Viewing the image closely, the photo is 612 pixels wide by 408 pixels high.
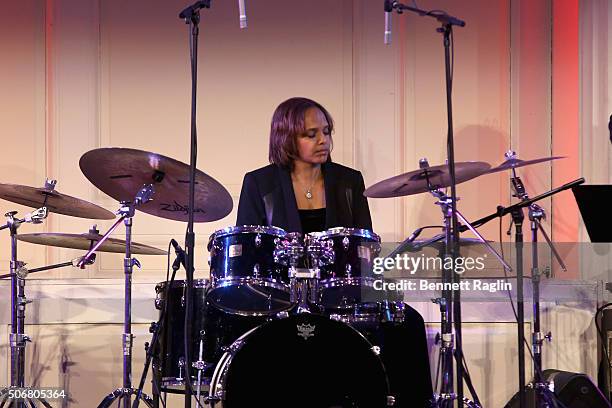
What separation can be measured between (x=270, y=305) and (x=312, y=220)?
0.67m

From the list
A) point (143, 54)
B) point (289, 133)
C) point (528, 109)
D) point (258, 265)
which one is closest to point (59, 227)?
point (143, 54)

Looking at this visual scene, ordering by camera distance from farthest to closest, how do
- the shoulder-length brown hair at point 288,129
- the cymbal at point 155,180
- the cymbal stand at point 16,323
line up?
the shoulder-length brown hair at point 288,129, the cymbal stand at point 16,323, the cymbal at point 155,180

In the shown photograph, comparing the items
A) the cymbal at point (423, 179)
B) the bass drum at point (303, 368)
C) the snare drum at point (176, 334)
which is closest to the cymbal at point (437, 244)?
the cymbal at point (423, 179)

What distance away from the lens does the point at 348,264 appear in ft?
12.1

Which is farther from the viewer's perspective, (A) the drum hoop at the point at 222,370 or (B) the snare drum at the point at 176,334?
(B) the snare drum at the point at 176,334

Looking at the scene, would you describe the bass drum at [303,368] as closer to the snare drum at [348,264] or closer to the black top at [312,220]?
the snare drum at [348,264]

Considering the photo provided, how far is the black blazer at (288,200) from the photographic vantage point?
4.37 meters

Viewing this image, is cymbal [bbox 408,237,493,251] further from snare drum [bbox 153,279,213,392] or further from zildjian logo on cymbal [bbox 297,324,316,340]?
Answer: snare drum [bbox 153,279,213,392]

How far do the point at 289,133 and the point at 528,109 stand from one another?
1.62 m

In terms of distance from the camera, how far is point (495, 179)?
5367 millimetres

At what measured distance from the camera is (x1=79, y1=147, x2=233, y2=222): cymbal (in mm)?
3768

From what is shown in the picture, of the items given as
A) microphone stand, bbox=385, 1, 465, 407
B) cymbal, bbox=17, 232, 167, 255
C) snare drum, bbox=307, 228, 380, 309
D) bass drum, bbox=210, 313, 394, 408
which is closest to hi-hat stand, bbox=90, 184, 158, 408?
cymbal, bbox=17, 232, 167, 255

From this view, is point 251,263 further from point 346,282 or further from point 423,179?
point 423,179

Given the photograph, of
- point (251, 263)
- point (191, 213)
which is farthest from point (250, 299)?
point (191, 213)
